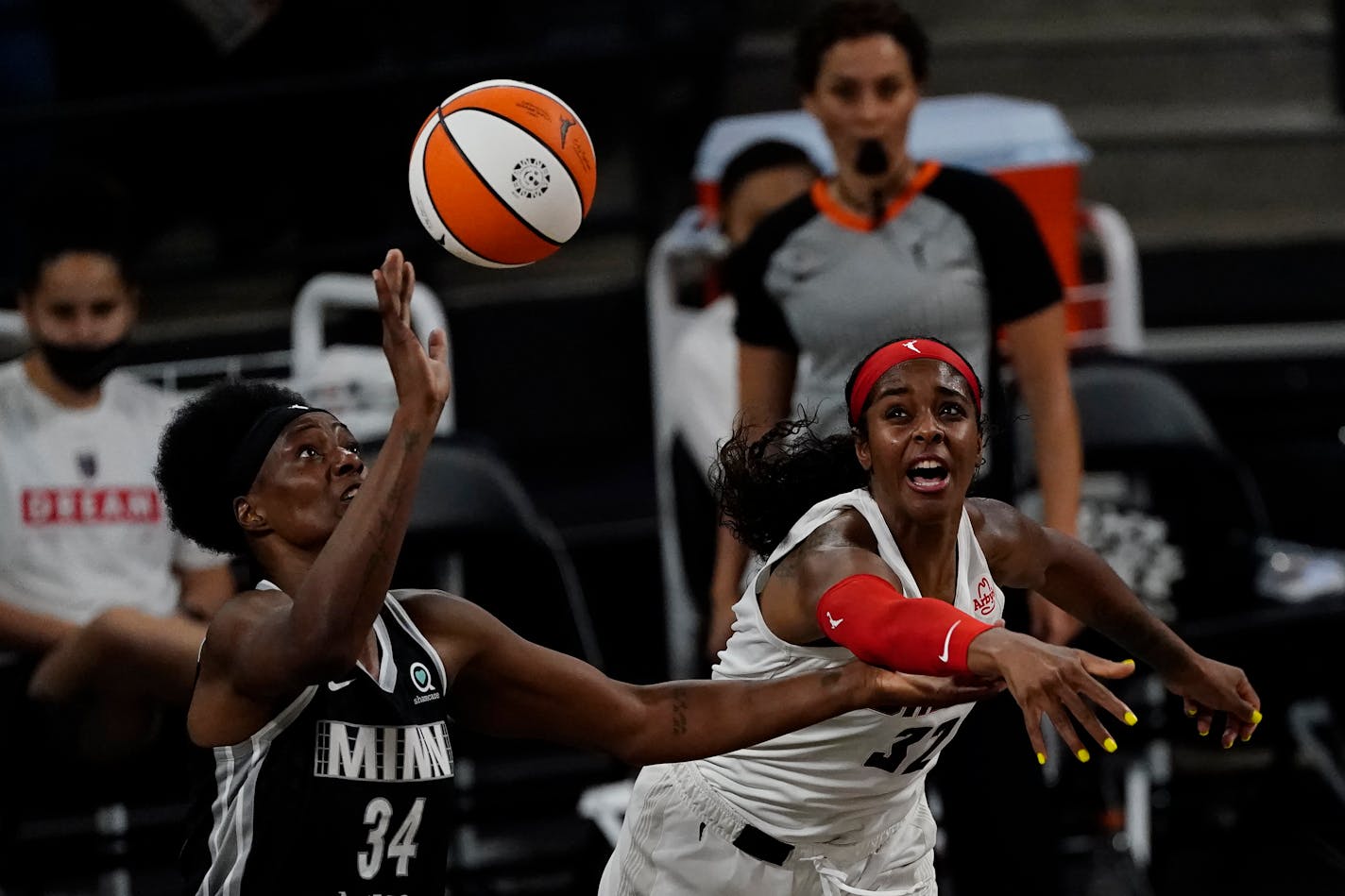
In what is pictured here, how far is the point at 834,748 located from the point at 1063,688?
77 centimetres

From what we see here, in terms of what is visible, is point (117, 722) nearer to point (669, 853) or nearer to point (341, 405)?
point (341, 405)

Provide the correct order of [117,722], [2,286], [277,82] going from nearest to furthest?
[117,722] → [2,286] → [277,82]

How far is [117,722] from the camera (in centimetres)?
403

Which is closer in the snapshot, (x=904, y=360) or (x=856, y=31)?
(x=904, y=360)

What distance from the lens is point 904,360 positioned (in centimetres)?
280

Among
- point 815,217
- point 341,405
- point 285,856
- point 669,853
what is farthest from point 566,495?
point 285,856

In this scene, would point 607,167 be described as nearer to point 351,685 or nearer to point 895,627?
point 351,685

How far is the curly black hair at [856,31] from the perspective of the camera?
3.73 metres

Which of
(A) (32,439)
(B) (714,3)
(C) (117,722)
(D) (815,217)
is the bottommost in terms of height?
(C) (117,722)

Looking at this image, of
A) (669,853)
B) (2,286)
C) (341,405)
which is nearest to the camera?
(669,853)

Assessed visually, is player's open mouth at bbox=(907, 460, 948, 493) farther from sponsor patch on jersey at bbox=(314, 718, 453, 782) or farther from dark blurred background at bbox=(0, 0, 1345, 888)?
dark blurred background at bbox=(0, 0, 1345, 888)

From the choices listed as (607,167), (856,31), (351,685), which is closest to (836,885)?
(351,685)

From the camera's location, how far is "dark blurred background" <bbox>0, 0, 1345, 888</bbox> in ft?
20.8

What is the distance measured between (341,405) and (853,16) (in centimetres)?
161
